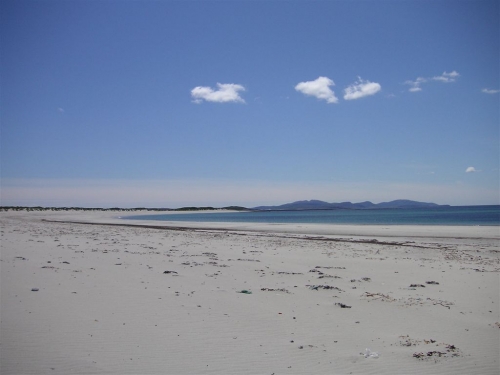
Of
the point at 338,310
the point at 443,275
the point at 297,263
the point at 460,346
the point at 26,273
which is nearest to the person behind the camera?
the point at 460,346

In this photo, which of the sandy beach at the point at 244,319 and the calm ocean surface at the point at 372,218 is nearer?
the sandy beach at the point at 244,319

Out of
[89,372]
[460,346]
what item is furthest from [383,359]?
[89,372]

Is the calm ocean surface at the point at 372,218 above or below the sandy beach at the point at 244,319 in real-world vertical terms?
below

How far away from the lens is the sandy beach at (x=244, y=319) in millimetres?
5465

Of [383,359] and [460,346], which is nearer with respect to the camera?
[383,359]

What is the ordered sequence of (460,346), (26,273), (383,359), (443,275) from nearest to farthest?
(383,359)
(460,346)
(26,273)
(443,275)

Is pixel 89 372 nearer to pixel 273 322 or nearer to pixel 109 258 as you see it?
pixel 273 322

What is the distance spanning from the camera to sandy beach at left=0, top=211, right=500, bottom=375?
17.9 ft

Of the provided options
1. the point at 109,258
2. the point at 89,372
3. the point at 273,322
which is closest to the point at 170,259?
the point at 109,258

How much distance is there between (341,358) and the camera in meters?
5.65

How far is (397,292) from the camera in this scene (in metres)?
9.84

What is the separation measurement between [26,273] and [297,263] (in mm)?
9742

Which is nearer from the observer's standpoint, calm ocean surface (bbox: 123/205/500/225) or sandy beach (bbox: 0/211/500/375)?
sandy beach (bbox: 0/211/500/375)

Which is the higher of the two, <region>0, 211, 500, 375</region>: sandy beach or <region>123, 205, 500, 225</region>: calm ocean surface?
<region>0, 211, 500, 375</region>: sandy beach
